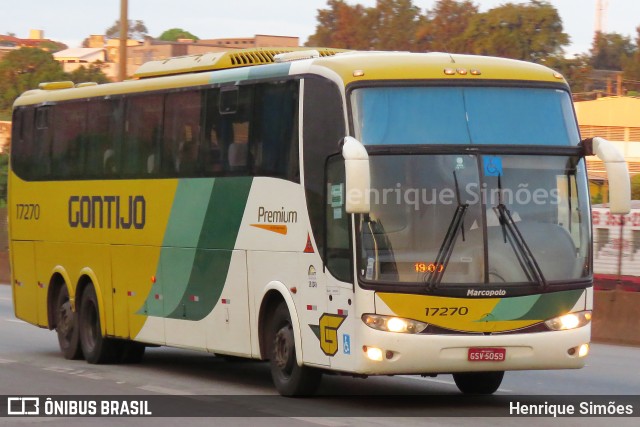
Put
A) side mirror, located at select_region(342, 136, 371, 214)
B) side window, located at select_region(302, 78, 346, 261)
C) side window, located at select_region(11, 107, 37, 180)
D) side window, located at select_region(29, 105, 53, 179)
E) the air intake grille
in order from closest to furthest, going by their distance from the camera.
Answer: side mirror, located at select_region(342, 136, 371, 214) → side window, located at select_region(302, 78, 346, 261) → the air intake grille → side window, located at select_region(29, 105, 53, 179) → side window, located at select_region(11, 107, 37, 180)

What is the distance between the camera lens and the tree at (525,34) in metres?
95.9

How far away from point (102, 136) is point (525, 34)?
80.3 metres

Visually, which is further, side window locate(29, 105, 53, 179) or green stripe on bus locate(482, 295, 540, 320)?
side window locate(29, 105, 53, 179)

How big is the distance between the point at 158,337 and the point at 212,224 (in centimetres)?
202

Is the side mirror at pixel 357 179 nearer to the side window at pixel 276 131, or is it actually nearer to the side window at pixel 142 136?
the side window at pixel 276 131

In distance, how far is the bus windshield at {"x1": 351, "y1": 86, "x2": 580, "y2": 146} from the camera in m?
12.7

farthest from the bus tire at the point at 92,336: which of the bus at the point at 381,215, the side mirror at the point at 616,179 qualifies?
the side mirror at the point at 616,179

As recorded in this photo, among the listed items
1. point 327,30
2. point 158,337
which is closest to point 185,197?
point 158,337

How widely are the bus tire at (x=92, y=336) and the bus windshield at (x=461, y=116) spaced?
6.87 metres

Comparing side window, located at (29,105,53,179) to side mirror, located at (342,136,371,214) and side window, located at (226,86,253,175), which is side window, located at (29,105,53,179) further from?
side mirror, located at (342,136,371,214)

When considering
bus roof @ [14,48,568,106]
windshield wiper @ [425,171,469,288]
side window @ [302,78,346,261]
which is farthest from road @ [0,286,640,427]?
bus roof @ [14,48,568,106]

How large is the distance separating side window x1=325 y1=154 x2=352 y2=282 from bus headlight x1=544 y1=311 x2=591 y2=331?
6.15 feet

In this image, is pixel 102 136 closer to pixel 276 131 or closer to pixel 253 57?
pixel 253 57

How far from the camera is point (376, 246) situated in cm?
1235
